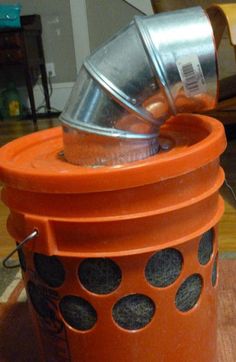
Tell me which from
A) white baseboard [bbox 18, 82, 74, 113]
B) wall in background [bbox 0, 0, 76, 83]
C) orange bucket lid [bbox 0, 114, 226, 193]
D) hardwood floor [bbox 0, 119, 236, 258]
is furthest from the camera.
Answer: white baseboard [bbox 18, 82, 74, 113]

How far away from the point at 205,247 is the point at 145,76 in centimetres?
25

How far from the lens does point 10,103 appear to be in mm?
2926

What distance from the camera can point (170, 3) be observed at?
6.13 feet

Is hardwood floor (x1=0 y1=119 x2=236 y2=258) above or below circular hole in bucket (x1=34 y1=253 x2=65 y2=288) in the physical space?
below

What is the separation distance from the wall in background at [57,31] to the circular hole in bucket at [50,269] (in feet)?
8.10

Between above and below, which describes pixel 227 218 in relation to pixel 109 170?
below

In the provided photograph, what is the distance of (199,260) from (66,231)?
19cm

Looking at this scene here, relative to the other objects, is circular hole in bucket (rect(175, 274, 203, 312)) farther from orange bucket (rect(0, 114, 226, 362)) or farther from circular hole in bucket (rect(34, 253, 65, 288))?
circular hole in bucket (rect(34, 253, 65, 288))

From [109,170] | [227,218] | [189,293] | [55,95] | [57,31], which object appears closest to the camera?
[109,170]

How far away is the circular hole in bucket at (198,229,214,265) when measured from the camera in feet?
2.03

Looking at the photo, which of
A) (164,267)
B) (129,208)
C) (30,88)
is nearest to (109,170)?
(129,208)

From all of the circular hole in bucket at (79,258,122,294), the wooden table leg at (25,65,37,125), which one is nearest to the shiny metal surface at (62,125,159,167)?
the circular hole in bucket at (79,258,122,294)

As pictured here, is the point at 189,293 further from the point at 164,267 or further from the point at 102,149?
the point at 102,149

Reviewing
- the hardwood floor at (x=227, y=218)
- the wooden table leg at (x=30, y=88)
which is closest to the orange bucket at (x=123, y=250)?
the hardwood floor at (x=227, y=218)
